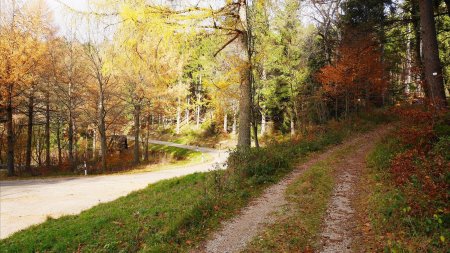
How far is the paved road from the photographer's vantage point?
12289 millimetres

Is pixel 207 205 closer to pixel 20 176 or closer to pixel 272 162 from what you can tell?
pixel 272 162

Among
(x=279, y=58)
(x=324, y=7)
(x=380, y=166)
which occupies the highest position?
(x=324, y=7)

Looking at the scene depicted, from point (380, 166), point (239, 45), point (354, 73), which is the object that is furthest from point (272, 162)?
point (354, 73)

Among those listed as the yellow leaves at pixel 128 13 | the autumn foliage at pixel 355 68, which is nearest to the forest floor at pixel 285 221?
the yellow leaves at pixel 128 13

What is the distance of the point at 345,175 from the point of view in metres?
10.3

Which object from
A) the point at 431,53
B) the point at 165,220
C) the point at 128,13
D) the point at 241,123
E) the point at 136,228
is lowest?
the point at 136,228

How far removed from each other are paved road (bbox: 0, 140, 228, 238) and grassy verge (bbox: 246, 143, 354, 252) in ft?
11.4

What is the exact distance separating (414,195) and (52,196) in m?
15.4

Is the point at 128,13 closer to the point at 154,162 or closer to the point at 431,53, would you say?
the point at 431,53

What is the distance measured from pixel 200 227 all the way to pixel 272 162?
4733mm

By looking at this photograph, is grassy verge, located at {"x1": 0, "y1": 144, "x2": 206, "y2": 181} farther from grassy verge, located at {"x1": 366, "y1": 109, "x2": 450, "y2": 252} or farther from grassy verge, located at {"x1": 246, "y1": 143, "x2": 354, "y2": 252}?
grassy verge, located at {"x1": 366, "y1": 109, "x2": 450, "y2": 252}

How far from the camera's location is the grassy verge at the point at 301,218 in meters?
5.82

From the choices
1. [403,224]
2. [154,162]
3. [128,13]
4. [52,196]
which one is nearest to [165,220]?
[403,224]

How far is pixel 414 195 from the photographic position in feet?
20.9
